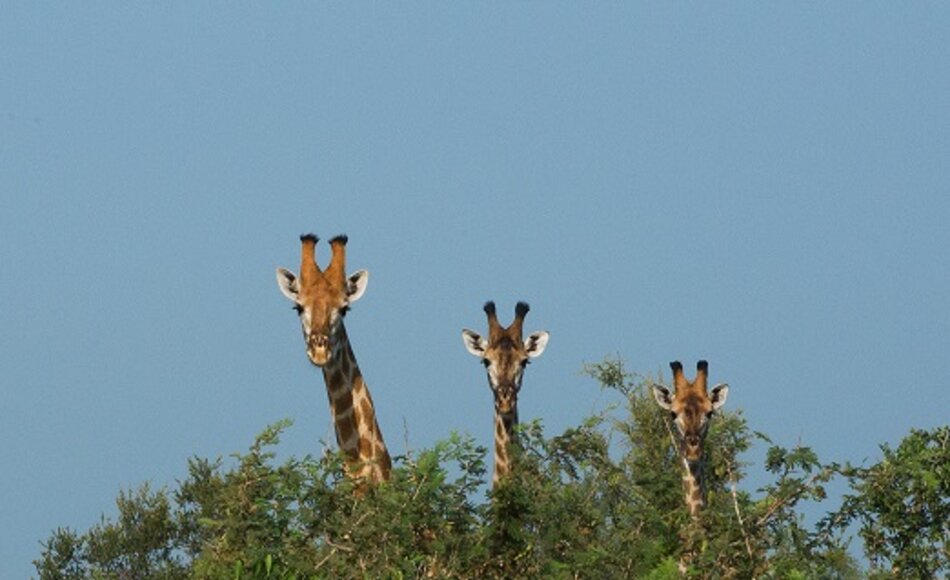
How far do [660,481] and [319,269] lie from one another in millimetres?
4969

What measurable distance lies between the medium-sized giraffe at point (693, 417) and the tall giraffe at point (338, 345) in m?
4.01

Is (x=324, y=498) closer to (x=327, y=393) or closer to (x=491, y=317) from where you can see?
(x=327, y=393)

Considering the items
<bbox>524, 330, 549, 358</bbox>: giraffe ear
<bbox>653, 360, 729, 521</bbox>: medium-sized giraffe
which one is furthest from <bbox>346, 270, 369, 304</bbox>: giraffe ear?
<bbox>653, 360, 729, 521</bbox>: medium-sized giraffe

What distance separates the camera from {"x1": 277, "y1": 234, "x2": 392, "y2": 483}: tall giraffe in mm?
20781

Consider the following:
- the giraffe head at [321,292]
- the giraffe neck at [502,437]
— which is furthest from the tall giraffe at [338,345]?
the giraffe neck at [502,437]

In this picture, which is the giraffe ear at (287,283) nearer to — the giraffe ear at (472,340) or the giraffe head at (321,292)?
the giraffe head at (321,292)

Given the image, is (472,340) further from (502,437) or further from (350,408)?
(350,408)

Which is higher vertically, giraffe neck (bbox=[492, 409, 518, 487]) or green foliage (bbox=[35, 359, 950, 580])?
giraffe neck (bbox=[492, 409, 518, 487])

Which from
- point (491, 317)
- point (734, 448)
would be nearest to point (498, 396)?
point (491, 317)

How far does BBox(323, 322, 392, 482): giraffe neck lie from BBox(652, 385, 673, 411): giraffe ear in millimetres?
5107

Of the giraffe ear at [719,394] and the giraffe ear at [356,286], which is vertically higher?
the giraffe ear at [356,286]

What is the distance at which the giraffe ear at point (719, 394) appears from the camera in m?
24.5

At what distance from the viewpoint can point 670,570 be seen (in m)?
15.5

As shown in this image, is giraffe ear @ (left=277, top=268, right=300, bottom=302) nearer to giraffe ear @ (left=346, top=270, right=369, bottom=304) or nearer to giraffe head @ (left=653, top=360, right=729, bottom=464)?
giraffe ear @ (left=346, top=270, right=369, bottom=304)
